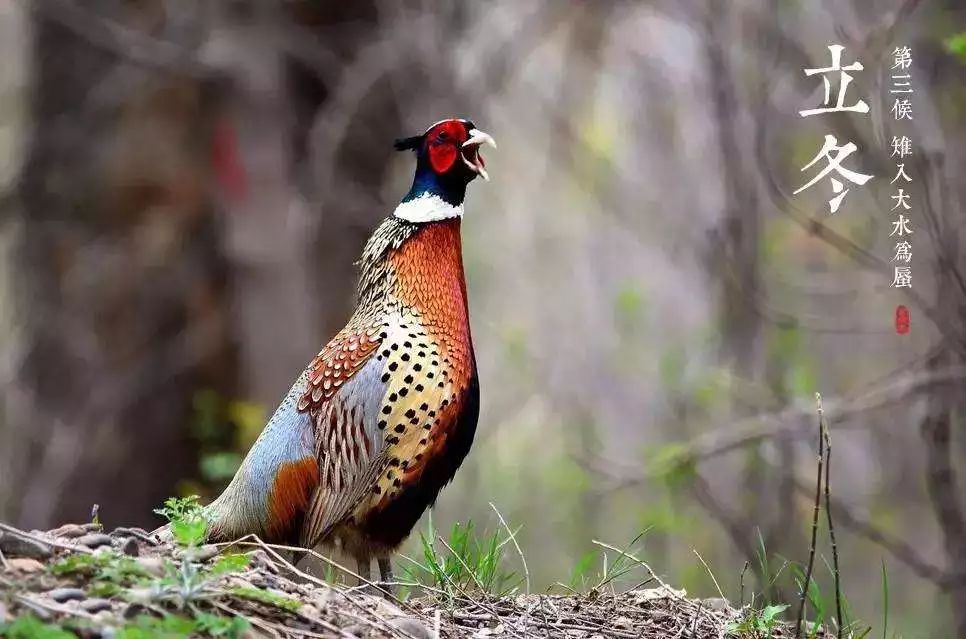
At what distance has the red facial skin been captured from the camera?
4.20 m

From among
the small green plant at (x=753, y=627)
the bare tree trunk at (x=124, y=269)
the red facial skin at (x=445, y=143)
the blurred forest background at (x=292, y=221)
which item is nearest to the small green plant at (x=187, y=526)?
the red facial skin at (x=445, y=143)

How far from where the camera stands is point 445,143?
4.23m

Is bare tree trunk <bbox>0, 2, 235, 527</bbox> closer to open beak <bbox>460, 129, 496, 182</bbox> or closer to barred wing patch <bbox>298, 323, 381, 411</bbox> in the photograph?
barred wing patch <bbox>298, 323, 381, 411</bbox>

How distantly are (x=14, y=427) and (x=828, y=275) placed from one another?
7.12 metres

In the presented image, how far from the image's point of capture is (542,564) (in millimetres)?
10836

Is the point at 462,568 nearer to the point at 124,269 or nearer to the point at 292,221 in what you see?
the point at 292,221

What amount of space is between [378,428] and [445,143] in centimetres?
110

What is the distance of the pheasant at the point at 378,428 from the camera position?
4004 mm

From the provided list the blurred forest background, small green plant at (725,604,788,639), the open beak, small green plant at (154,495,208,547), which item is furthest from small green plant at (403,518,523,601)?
the blurred forest background

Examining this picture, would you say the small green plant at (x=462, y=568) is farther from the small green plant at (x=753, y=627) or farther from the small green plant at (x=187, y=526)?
the small green plant at (x=187, y=526)

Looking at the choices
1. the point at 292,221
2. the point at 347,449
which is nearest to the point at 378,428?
the point at 347,449

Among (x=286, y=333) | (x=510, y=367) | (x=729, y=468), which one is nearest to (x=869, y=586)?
(x=729, y=468)

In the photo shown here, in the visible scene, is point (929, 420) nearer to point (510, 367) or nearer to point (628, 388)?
point (510, 367)

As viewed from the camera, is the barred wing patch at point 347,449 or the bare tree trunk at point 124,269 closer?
the barred wing patch at point 347,449
